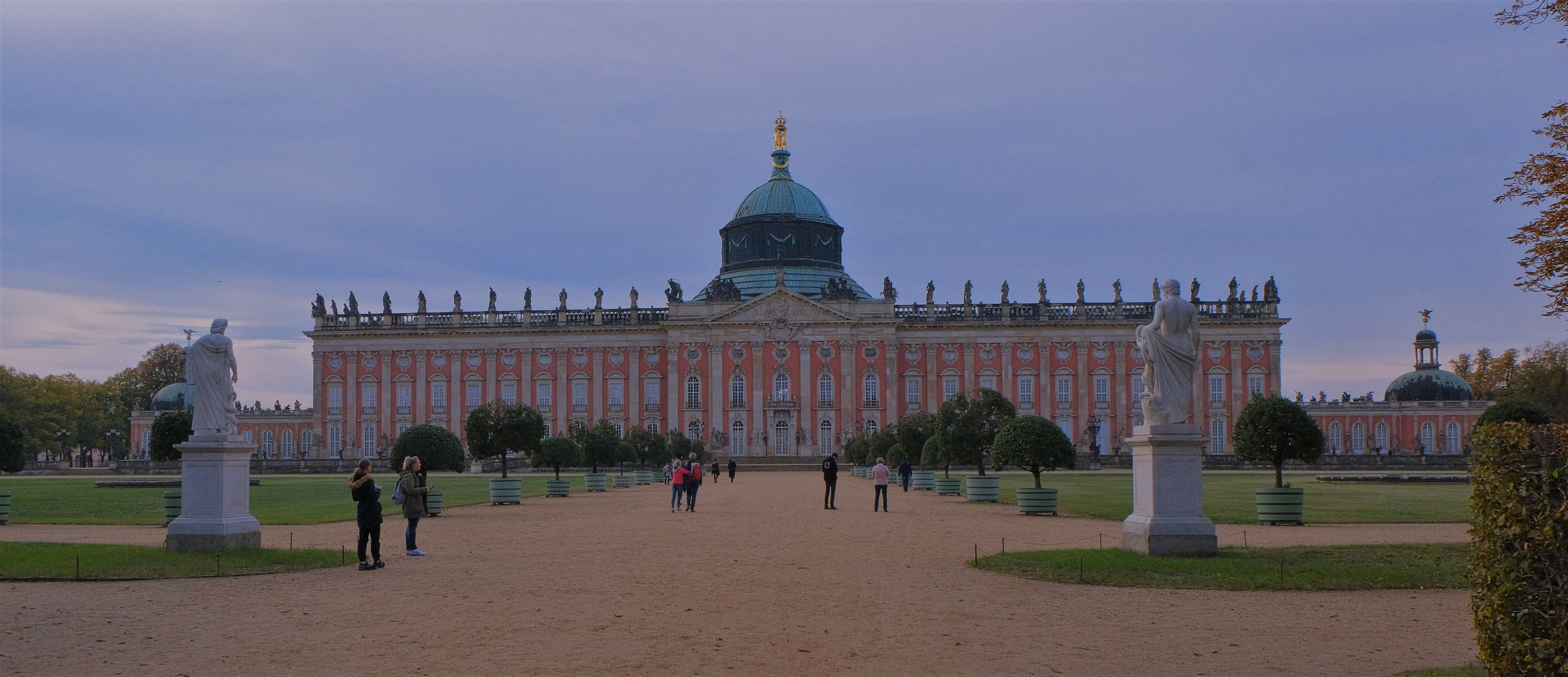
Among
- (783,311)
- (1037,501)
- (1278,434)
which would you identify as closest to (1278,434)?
(1278,434)

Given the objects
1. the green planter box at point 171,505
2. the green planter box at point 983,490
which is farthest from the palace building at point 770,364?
the green planter box at point 171,505

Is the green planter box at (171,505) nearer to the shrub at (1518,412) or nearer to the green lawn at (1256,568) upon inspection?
the green lawn at (1256,568)

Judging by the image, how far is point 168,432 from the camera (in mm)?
31047

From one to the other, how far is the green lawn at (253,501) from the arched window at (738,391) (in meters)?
28.1

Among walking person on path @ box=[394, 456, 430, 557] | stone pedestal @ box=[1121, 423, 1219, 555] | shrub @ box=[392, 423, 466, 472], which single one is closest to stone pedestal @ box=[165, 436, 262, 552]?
walking person on path @ box=[394, 456, 430, 557]

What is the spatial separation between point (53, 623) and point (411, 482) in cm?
653

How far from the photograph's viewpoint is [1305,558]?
15586mm

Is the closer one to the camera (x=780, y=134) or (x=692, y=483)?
(x=692, y=483)

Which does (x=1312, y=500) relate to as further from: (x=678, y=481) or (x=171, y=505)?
(x=171, y=505)

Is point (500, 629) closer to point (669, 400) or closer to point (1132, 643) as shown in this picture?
point (1132, 643)

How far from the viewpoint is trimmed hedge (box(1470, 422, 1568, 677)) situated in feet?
22.1

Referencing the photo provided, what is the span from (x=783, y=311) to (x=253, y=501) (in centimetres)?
4984

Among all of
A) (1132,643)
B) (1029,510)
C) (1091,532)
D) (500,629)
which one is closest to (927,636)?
(1132,643)

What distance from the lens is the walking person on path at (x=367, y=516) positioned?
15.8 m
